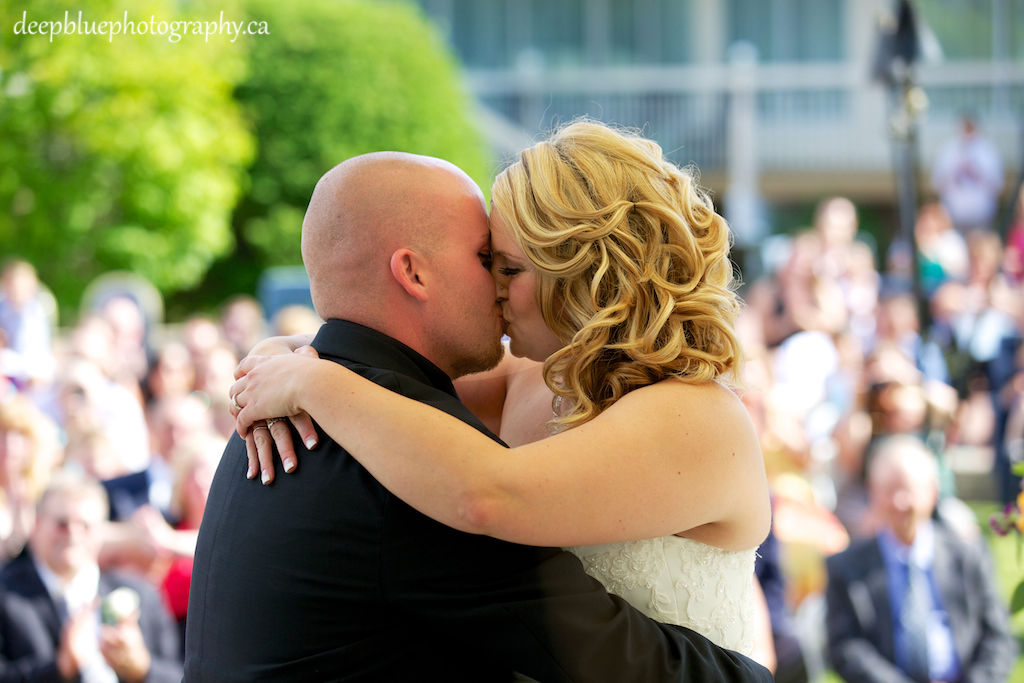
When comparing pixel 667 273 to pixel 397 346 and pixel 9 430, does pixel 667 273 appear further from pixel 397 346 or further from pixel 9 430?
pixel 9 430

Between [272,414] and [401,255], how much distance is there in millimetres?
402

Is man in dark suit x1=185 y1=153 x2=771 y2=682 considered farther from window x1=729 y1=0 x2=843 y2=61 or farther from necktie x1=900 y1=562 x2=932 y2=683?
window x1=729 y1=0 x2=843 y2=61

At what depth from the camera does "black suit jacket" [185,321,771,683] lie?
1.55 m

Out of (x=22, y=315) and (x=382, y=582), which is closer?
(x=382, y=582)

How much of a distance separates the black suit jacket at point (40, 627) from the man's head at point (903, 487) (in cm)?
324

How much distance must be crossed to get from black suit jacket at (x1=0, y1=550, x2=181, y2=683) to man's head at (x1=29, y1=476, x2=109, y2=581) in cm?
9

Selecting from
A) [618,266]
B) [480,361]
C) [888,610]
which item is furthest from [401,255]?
[888,610]

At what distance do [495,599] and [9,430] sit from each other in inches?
147

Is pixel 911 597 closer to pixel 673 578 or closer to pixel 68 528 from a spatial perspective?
pixel 673 578

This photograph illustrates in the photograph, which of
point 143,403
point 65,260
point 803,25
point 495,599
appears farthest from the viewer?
point 803,25

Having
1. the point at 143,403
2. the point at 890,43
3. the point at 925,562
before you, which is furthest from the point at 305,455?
the point at 890,43

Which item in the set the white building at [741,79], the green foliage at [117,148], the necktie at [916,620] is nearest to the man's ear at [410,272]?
the necktie at [916,620]

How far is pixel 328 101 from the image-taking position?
1445cm

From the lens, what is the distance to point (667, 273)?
1.95 metres
